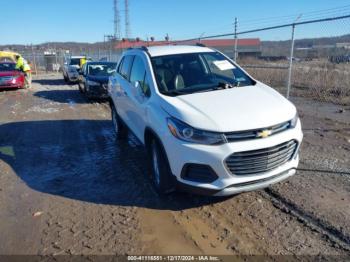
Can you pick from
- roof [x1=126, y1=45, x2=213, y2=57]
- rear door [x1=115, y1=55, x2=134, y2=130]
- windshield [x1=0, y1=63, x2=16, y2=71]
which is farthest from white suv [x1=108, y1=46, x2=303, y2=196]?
windshield [x1=0, y1=63, x2=16, y2=71]

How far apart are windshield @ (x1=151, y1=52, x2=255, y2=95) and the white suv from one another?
1 centimetres

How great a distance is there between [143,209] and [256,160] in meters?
1.55

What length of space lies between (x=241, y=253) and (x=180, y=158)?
117 centimetres

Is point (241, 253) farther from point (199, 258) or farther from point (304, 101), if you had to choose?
point (304, 101)

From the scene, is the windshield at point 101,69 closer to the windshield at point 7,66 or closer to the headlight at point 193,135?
the windshield at point 7,66

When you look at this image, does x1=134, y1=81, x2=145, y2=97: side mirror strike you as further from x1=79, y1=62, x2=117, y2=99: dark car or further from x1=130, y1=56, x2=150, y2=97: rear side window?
x1=79, y1=62, x2=117, y2=99: dark car

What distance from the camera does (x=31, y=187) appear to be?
198 inches

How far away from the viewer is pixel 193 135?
146 inches

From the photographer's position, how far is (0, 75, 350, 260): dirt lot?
11.4 ft

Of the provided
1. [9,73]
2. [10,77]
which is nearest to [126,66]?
[10,77]

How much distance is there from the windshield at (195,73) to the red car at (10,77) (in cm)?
1520

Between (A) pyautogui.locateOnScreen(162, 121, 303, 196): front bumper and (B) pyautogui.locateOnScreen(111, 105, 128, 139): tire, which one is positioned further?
A: (B) pyautogui.locateOnScreen(111, 105, 128, 139): tire

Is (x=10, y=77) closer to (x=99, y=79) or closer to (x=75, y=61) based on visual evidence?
(x=75, y=61)

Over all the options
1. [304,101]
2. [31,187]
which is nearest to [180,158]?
[31,187]
